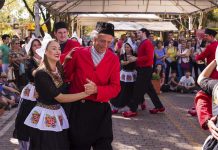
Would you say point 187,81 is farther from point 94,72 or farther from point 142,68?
point 94,72

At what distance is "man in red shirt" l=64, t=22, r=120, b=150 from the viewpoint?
13.1ft

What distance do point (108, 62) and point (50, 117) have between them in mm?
812

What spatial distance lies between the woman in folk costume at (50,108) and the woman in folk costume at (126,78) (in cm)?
485

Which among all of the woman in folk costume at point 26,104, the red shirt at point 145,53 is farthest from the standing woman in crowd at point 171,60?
the woman in folk costume at point 26,104

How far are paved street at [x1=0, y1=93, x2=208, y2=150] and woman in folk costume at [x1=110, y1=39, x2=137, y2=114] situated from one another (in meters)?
0.34

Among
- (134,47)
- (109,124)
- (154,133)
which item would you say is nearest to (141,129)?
(154,133)

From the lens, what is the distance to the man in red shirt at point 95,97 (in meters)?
4.00

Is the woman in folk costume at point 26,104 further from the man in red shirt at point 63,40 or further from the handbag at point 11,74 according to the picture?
the handbag at point 11,74

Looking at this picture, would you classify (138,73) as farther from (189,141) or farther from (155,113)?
(189,141)

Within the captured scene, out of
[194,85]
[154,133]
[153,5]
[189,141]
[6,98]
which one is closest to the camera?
[189,141]

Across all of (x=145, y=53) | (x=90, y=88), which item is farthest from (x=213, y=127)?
(x=145, y=53)

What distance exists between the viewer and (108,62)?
4.09 metres

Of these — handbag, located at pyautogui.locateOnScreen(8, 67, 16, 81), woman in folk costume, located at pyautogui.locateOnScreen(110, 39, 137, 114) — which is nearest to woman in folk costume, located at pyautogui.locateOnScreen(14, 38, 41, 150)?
woman in folk costume, located at pyautogui.locateOnScreen(110, 39, 137, 114)

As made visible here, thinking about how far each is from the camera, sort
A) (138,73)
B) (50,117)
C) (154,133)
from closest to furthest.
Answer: (50,117) → (154,133) → (138,73)
